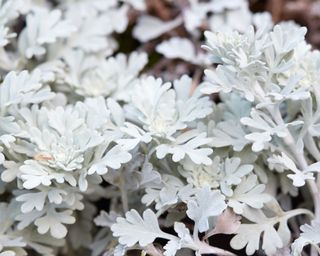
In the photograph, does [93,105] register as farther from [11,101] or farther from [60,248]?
[60,248]

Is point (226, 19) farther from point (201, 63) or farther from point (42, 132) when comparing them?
point (42, 132)

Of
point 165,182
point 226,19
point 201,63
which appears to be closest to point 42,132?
point 165,182

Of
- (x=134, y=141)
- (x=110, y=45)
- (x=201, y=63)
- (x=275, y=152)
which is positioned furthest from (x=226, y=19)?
(x=134, y=141)

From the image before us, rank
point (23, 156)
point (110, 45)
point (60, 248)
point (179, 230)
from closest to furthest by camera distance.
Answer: point (179, 230)
point (23, 156)
point (60, 248)
point (110, 45)

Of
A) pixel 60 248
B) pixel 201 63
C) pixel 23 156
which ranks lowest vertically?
pixel 60 248

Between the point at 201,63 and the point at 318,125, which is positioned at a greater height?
the point at 318,125

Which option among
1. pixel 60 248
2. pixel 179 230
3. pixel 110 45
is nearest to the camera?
pixel 179 230

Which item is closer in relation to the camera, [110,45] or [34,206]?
[34,206]
